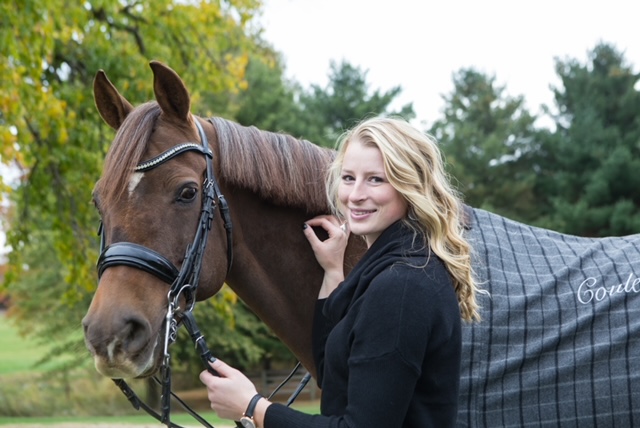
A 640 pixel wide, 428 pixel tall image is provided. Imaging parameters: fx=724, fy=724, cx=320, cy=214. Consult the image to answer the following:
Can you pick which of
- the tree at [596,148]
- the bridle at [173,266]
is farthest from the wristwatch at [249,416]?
the tree at [596,148]

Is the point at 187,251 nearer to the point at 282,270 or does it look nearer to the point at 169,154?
the point at 169,154

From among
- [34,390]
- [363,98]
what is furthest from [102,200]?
[363,98]

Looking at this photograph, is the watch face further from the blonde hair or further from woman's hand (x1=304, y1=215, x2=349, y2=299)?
woman's hand (x1=304, y1=215, x2=349, y2=299)

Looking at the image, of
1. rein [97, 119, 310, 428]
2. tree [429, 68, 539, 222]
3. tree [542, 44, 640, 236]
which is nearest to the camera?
rein [97, 119, 310, 428]

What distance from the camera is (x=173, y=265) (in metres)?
2.35

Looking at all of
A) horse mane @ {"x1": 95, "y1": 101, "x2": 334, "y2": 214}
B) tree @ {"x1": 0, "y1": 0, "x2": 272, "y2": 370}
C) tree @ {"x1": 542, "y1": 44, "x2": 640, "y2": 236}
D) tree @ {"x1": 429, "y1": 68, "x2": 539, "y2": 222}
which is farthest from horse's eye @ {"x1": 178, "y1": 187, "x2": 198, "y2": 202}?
tree @ {"x1": 429, "y1": 68, "x2": 539, "y2": 222}

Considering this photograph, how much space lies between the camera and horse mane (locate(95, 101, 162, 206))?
2.38 meters

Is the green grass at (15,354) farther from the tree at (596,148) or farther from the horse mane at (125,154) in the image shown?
the horse mane at (125,154)

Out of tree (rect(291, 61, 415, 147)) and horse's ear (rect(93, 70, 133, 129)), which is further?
tree (rect(291, 61, 415, 147))

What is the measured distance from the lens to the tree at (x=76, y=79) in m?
6.79

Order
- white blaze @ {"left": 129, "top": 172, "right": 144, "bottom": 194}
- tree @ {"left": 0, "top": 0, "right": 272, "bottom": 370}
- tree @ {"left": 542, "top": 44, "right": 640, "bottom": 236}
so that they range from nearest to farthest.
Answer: white blaze @ {"left": 129, "top": 172, "right": 144, "bottom": 194} < tree @ {"left": 0, "top": 0, "right": 272, "bottom": 370} < tree @ {"left": 542, "top": 44, "right": 640, "bottom": 236}

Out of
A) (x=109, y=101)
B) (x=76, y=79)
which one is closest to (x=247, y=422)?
(x=109, y=101)

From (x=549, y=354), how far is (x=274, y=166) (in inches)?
48.9

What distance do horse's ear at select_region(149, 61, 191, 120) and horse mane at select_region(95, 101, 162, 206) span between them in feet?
0.23
